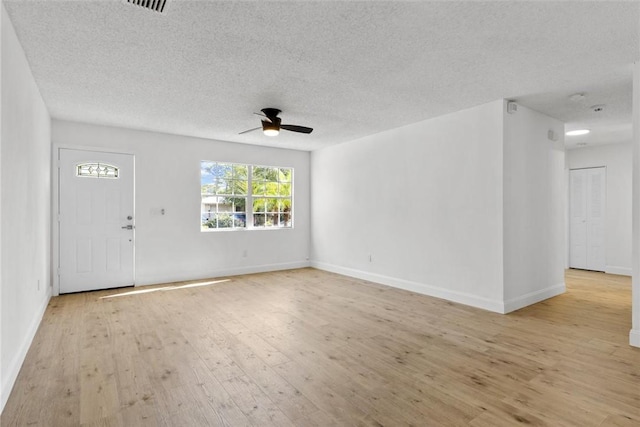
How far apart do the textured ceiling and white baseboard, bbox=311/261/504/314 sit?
2.46 metres

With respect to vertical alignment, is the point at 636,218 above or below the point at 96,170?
below

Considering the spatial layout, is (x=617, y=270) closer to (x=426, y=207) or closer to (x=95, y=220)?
(x=426, y=207)

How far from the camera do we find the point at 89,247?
16.8 ft

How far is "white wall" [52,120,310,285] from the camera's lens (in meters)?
5.38

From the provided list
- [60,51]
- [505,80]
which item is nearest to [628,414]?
[505,80]

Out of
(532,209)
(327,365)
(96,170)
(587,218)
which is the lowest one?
(327,365)

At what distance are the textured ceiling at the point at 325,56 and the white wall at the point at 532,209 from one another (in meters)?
0.38

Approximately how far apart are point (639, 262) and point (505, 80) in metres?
2.11

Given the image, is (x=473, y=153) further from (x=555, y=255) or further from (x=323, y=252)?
(x=323, y=252)

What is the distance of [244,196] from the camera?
6.65 metres

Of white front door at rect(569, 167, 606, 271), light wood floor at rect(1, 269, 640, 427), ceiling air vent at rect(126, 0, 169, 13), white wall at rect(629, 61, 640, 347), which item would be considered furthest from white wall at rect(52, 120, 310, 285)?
white front door at rect(569, 167, 606, 271)

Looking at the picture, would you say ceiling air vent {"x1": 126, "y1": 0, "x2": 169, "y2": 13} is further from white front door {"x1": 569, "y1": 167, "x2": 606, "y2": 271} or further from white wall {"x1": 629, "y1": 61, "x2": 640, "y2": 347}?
white front door {"x1": 569, "y1": 167, "x2": 606, "y2": 271}

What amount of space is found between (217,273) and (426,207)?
3914 millimetres

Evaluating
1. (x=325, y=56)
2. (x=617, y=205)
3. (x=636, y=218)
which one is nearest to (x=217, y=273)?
(x=325, y=56)
